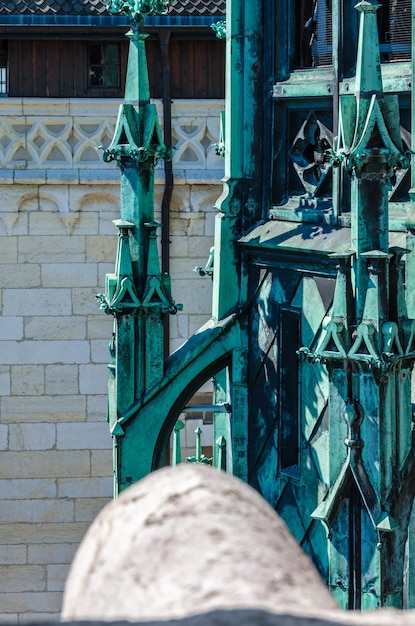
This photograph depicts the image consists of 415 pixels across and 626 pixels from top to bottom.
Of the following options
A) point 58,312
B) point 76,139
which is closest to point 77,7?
point 76,139

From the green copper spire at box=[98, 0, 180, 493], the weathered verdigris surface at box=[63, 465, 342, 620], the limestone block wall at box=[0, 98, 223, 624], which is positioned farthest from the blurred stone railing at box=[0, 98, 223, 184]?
the weathered verdigris surface at box=[63, 465, 342, 620]

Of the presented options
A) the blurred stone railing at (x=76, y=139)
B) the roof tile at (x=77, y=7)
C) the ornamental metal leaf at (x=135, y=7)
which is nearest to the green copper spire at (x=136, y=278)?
the ornamental metal leaf at (x=135, y=7)

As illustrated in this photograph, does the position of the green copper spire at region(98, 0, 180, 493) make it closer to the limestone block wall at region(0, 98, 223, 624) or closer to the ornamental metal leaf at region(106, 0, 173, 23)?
the ornamental metal leaf at region(106, 0, 173, 23)

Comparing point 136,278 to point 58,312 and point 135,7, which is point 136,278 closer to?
point 135,7

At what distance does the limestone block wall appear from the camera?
15.9 m

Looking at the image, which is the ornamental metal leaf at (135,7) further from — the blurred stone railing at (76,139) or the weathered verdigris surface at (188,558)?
the blurred stone railing at (76,139)

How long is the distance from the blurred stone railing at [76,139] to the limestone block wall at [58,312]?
1cm

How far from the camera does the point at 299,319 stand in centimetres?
753

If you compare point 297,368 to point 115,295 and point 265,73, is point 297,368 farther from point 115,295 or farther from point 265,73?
point 265,73

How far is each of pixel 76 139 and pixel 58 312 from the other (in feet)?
5.40

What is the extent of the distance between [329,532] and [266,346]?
4.99ft

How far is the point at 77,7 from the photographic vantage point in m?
16.0

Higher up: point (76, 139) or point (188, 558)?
point (76, 139)

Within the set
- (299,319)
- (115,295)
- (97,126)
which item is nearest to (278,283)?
(299,319)
